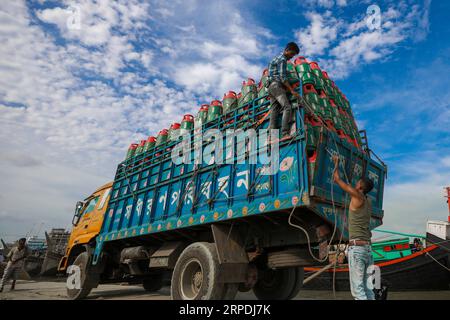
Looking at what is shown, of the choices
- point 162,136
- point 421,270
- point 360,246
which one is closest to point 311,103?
point 360,246

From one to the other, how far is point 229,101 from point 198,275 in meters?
3.64

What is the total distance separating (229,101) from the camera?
21.2ft

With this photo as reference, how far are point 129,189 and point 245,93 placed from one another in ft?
13.5

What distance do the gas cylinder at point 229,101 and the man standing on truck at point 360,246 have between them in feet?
11.4

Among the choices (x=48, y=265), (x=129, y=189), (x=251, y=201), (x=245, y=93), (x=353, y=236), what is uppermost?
(x=245, y=93)

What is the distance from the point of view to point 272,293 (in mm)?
5801

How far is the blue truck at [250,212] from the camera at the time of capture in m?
4.15

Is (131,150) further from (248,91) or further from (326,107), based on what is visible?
(326,107)

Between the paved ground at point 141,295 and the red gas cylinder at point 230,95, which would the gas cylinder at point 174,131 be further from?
the paved ground at point 141,295

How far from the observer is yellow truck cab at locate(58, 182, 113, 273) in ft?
27.9

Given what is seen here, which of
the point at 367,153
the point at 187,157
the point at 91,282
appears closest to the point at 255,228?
the point at 187,157

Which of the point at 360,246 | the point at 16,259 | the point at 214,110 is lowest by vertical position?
the point at 16,259

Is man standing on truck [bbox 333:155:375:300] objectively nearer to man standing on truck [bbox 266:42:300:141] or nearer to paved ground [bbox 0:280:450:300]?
man standing on truck [bbox 266:42:300:141]

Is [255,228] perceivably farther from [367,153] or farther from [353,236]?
[367,153]
